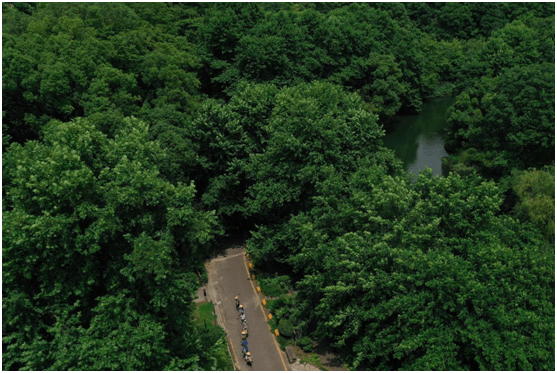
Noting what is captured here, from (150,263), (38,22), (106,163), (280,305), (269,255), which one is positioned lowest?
(280,305)

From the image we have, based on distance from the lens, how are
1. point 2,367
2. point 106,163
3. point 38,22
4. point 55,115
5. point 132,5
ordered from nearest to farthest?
point 2,367 → point 106,163 → point 55,115 → point 38,22 → point 132,5

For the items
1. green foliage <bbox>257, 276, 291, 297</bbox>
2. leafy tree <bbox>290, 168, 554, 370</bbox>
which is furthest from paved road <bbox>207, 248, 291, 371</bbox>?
leafy tree <bbox>290, 168, 554, 370</bbox>

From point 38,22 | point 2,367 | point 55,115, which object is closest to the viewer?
point 2,367

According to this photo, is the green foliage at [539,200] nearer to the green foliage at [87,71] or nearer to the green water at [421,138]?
the green water at [421,138]

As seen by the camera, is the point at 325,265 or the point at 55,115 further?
the point at 55,115

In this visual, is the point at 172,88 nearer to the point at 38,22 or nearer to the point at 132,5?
the point at 38,22

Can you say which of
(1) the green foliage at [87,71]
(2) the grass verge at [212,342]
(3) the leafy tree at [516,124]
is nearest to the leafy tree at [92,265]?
(2) the grass verge at [212,342]

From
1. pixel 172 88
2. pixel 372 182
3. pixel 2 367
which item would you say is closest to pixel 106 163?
pixel 2 367

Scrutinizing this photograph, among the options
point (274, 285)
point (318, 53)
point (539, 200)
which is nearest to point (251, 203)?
point (274, 285)
